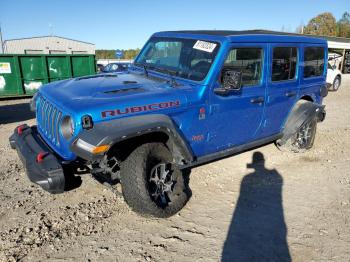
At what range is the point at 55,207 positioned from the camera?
3.87 metres

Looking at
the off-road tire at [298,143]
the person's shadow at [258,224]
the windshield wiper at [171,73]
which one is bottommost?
the person's shadow at [258,224]

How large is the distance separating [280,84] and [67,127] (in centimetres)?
329

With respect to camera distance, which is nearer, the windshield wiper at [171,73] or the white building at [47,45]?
the windshield wiper at [171,73]

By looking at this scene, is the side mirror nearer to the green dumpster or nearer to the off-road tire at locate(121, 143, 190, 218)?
the off-road tire at locate(121, 143, 190, 218)

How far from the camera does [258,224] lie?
3.59 m

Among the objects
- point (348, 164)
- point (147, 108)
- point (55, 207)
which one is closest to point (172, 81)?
point (147, 108)

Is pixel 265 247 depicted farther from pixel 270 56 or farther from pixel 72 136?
pixel 270 56

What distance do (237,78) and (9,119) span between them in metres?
7.49

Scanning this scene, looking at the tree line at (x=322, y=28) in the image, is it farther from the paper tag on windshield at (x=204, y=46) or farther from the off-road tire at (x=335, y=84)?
the paper tag on windshield at (x=204, y=46)

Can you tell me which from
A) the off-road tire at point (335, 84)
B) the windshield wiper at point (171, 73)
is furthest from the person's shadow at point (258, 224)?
the off-road tire at point (335, 84)

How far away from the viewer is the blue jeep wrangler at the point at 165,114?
3.07 metres

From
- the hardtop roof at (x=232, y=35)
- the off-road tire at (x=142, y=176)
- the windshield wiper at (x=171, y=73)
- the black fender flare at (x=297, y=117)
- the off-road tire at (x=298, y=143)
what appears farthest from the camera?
the off-road tire at (x=298, y=143)

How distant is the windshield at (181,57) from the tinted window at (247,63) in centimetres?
26

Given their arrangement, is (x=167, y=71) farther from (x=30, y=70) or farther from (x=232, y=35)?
(x=30, y=70)
